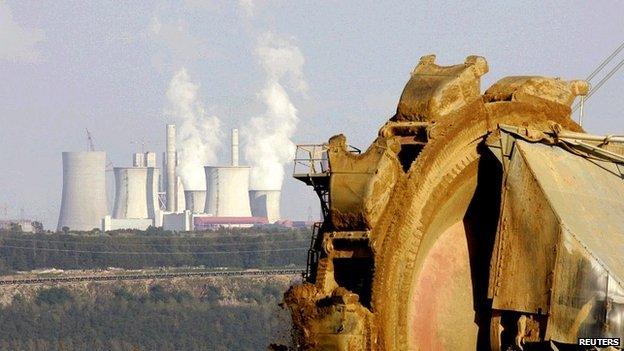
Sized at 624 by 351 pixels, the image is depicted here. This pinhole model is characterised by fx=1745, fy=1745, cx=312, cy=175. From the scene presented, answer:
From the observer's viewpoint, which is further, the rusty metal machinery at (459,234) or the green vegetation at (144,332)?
the green vegetation at (144,332)

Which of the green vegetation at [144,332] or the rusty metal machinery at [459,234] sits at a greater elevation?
the rusty metal machinery at [459,234]

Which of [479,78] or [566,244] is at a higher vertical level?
[479,78]

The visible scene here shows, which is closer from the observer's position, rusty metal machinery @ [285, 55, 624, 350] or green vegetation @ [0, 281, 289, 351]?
rusty metal machinery @ [285, 55, 624, 350]

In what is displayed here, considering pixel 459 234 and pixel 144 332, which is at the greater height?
pixel 459 234

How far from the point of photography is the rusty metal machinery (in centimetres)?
1366

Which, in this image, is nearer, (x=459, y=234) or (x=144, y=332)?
(x=459, y=234)

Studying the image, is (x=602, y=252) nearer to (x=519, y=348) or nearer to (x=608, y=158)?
(x=519, y=348)

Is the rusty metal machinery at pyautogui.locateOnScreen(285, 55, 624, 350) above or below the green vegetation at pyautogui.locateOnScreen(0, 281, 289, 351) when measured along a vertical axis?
above

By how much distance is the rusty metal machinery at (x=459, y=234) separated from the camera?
13.7m

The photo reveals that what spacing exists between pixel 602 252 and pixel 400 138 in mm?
1950

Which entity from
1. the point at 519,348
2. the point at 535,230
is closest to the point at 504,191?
the point at 535,230

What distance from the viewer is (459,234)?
1491 centimetres

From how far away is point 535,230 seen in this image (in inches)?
571

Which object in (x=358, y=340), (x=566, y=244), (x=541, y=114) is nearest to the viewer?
(x=358, y=340)
